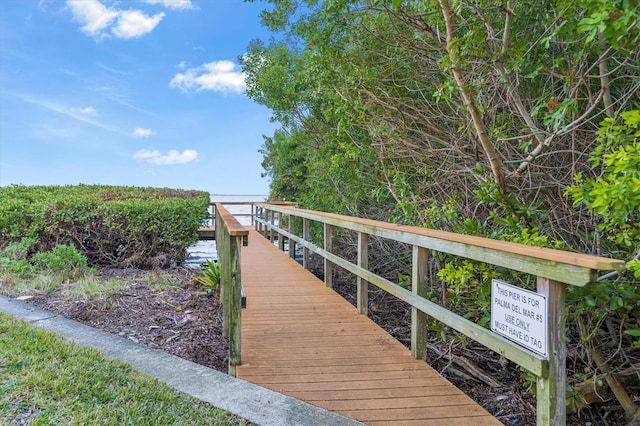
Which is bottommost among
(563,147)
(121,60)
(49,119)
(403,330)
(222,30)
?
(403,330)

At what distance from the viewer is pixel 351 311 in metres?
4.42

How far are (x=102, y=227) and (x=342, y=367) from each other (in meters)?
5.86

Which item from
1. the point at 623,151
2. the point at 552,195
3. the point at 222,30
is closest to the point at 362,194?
the point at 552,195

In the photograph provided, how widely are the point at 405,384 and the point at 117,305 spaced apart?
3.30m

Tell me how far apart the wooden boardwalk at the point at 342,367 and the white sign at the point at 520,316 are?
1.74 feet

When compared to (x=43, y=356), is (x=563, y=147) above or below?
above

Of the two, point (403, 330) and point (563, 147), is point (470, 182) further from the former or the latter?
point (403, 330)

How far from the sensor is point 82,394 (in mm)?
2322

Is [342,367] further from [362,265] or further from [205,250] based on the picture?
[205,250]

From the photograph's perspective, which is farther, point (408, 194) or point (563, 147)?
point (408, 194)

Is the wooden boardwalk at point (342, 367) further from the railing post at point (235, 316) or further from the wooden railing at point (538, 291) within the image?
the wooden railing at point (538, 291)

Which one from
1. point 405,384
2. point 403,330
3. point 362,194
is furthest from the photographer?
point 362,194

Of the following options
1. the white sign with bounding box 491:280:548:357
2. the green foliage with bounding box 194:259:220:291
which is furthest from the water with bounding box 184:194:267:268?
the white sign with bounding box 491:280:548:357

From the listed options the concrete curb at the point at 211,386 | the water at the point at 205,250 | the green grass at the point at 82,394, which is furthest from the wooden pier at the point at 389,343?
the water at the point at 205,250
